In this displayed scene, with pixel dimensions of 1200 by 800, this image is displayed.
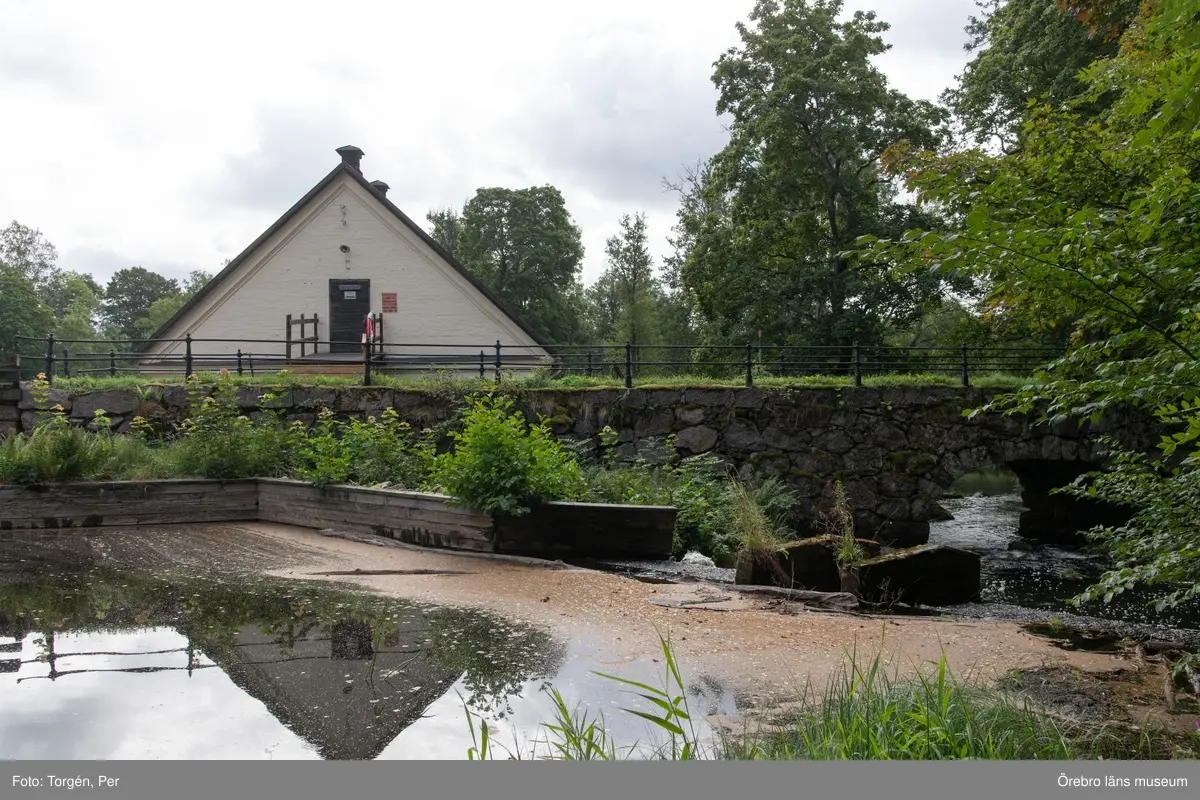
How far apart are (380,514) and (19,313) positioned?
4349 centimetres

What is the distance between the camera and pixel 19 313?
4306 cm

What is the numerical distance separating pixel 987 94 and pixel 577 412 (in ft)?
49.2

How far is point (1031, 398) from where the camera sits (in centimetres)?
495

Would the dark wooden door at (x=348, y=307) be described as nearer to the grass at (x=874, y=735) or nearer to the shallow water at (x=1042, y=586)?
the shallow water at (x=1042, y=586)

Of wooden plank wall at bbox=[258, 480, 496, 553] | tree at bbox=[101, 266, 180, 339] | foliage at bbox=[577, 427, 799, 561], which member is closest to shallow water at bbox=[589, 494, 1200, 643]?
foliage at bbox=[577, 427, 799, 561]

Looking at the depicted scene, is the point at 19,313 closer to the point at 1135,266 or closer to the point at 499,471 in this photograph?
the point at 499,471

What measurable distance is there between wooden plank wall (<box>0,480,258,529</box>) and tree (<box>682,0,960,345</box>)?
16.2 m

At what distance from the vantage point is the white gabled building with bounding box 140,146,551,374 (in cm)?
2239

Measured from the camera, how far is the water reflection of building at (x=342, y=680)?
383 cm

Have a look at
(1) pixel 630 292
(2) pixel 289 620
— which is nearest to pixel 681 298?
(1) pixel 630 292

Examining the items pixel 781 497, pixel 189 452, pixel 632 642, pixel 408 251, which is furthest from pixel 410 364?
pixel 632 642

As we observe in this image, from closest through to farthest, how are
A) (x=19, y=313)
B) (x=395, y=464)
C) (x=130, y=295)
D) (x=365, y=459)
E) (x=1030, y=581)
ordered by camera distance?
(x=395, y=464) < (x=365, y=459) < (x=1030, y=581) < (x=19, y=313) < (x=130, y=295)

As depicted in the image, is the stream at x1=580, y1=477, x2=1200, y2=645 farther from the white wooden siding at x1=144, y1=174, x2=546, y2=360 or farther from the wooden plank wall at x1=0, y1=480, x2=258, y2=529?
the white wooden siding at x1=144, y1=174, x2=546, y2=360

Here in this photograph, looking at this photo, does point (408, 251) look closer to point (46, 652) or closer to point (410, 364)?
point (410, 364)
